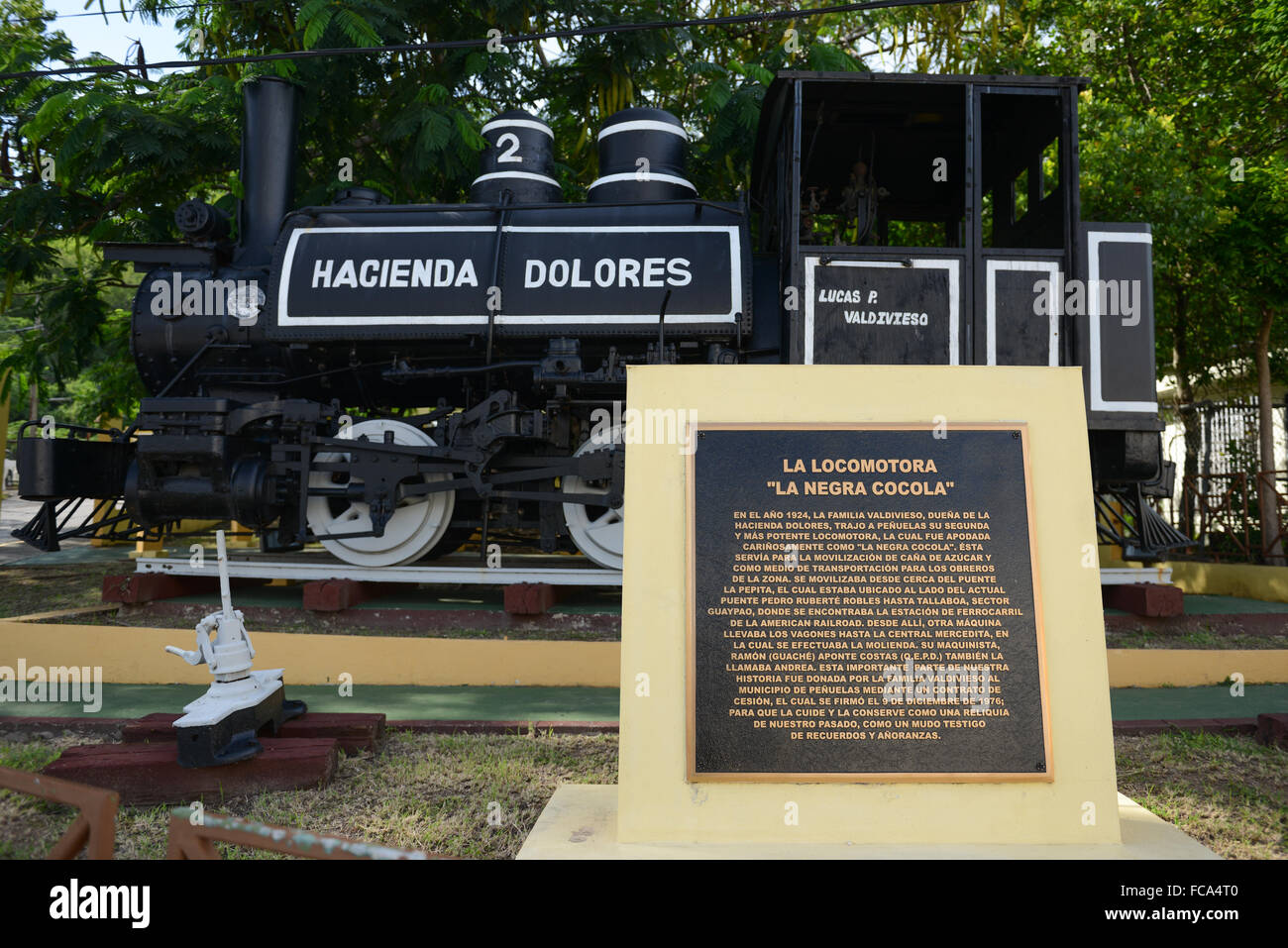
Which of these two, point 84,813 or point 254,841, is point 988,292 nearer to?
point 254,841

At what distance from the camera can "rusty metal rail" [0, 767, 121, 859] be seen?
2.12 m

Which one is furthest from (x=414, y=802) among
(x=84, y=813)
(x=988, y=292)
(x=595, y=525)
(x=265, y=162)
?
(x=265, y=162)

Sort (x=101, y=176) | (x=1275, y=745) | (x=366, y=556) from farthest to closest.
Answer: (x=101, y=176) < (x=366, y=556) < (x=1275, y=745)

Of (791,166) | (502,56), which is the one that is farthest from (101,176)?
(791,166)

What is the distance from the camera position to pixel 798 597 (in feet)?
9.16

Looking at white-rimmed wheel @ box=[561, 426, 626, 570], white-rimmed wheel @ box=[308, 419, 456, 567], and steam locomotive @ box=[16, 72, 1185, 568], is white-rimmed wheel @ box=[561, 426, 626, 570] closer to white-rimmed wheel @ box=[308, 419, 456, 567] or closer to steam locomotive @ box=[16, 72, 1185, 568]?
steam locomotive @ box=[16, 72, 1185, 568]

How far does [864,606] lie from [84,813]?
2275mm

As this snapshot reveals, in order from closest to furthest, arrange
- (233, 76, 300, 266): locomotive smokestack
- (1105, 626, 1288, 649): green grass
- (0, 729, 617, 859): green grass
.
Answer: (0, 729, 617, 859): green grass < (1105, 626, 1288, 649): green grass < (233, 76, 300, 266): locomotive smokestack

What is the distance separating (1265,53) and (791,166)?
8183 mm

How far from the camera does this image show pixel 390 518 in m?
6.82

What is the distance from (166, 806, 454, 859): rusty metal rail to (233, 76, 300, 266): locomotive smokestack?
6.10 meters

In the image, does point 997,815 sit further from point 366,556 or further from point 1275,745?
point 366,556

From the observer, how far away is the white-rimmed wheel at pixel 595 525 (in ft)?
21.8

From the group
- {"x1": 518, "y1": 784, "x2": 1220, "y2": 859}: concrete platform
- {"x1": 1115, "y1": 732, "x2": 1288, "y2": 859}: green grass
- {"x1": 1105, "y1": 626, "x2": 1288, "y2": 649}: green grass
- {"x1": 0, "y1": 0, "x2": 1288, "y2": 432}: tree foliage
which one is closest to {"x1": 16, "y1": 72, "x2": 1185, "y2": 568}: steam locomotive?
{"x1": 1105, "y1": 626, "x2": 1288, "y2": 649}: green grass
